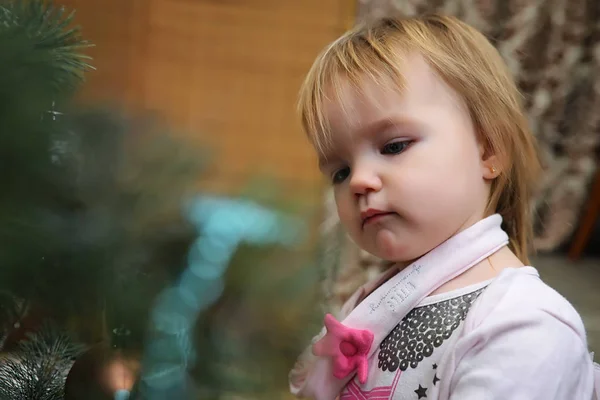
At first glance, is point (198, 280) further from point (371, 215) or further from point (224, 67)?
point (224, 67)

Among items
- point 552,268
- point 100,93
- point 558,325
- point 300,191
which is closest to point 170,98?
point 100,93

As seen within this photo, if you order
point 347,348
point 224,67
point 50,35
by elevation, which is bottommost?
point 347,348

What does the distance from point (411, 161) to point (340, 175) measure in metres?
0.12

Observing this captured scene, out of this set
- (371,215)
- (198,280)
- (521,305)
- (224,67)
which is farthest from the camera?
(224,67)

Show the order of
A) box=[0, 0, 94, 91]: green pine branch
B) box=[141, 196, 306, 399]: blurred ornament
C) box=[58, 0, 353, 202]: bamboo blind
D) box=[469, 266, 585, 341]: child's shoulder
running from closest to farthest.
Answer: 1. box=[469, 266, 585, 341]: child's shoulder
2. box=[0, 0, 94, 91]: green pine branch
3. box=[141, 196, 306, 399]: blurred ornament
4. box=[58, 0, 353, 202]: bamboo blind

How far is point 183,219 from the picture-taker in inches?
33.0

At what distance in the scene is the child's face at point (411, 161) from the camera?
64cm

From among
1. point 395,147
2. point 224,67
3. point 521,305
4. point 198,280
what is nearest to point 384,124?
point 395,147

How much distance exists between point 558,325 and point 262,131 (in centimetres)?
71

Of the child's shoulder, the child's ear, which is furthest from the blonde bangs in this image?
the child's shoulder

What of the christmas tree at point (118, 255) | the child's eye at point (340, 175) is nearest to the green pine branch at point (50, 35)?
the christmas tree at point (118, 255)

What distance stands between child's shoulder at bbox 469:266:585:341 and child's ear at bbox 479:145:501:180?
0.12m

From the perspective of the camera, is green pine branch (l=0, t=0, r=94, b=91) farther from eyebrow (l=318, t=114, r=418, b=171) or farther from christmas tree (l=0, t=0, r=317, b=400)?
eyebrow (l=318, t=114, r=418, b=171)

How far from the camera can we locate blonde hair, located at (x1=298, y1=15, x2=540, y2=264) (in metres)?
0.68
